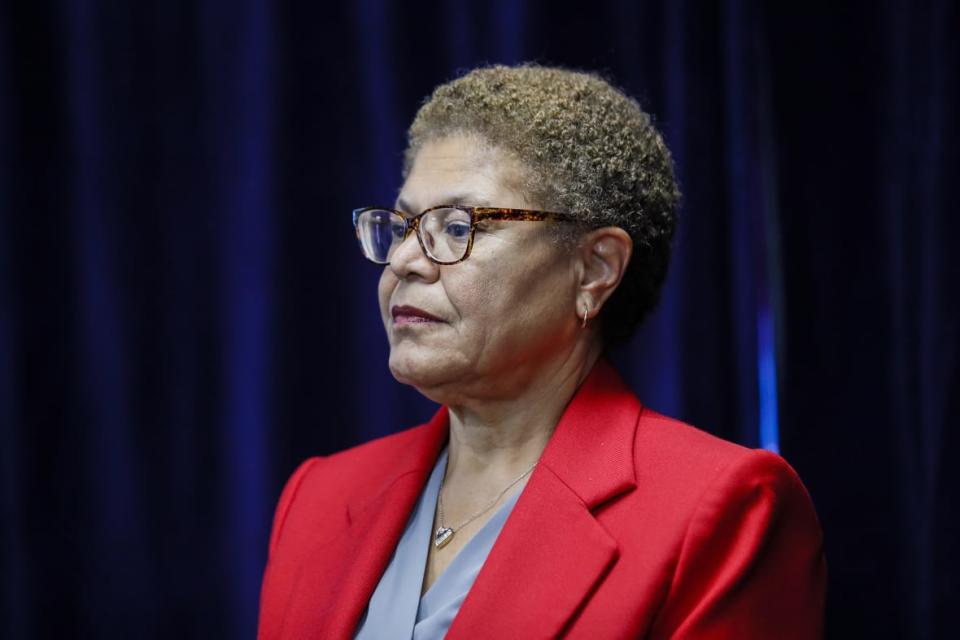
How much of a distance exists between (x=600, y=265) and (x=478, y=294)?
0.72 feet

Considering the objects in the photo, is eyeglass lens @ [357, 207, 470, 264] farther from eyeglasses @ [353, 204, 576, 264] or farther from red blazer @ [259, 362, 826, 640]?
red blazer @ [259, 362, 826, 640]

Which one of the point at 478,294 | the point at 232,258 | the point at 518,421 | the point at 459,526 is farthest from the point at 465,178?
the point at 232,258

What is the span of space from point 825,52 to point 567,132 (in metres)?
0.74

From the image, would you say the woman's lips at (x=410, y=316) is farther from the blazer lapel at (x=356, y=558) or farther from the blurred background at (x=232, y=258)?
the blurred background at (x=232, y=258)

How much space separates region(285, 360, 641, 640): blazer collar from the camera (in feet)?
4.40

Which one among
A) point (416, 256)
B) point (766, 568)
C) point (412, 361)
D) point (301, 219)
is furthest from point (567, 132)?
point (301, 219)

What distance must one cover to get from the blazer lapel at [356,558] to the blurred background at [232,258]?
2.23 feet

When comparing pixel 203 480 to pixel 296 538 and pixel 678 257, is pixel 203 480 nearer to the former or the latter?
pixel 296 538

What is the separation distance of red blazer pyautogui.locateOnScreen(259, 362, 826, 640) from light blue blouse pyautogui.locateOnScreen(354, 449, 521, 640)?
2 cm

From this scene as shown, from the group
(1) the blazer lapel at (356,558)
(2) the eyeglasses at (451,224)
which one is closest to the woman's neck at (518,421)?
(1) the blazer lapel at (356,558)

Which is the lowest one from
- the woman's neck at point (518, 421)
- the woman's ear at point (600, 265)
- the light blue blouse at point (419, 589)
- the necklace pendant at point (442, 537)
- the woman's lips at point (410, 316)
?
the light blue blouse at point (419, 589)

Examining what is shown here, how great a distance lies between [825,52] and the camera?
6.56ft

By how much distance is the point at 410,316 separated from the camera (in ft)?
5.00

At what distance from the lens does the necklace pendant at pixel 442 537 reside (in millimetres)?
1557
